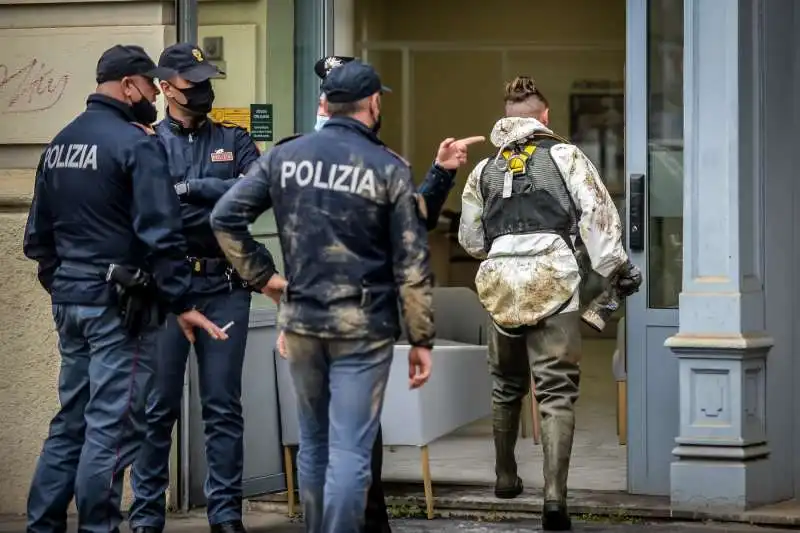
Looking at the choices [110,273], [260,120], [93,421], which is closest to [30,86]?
[260,120]

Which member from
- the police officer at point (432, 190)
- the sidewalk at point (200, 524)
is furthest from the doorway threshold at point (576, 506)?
the police officer at point (432, 190)

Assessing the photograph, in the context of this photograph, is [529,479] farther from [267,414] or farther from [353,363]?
[353,363]

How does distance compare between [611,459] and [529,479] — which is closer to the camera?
[529,479]

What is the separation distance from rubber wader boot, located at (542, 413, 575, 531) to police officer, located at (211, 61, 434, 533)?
1598 millimetres

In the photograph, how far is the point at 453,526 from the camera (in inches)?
290

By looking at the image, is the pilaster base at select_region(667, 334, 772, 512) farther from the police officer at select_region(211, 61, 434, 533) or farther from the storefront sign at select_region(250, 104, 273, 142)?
the storefront sign at select_region(250, 104, 273, 142)

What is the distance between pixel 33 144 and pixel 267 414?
1698 millimetres

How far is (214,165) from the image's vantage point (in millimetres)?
6914

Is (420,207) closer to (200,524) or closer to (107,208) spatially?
(107,208)

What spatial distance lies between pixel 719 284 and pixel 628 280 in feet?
1.46

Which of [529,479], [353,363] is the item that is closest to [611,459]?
[529,479]

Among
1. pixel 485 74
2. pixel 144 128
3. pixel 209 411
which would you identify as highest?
pixel 485 74

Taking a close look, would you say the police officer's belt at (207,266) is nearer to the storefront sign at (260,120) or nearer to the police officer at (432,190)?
the police officer at (432,190)

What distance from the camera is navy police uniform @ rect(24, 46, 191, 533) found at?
6.14m
